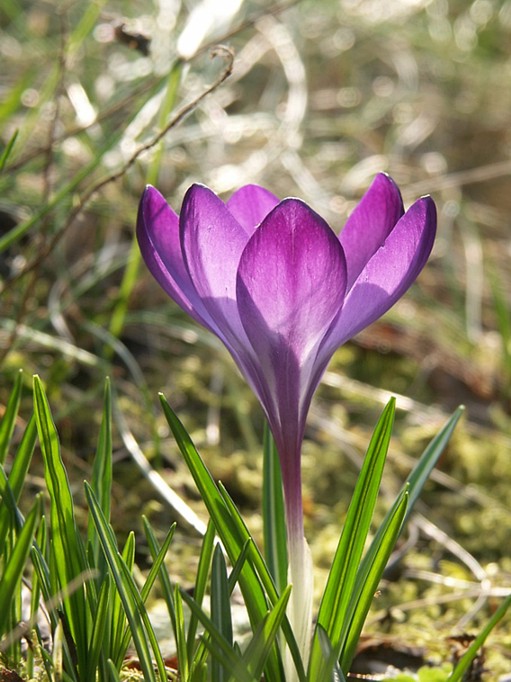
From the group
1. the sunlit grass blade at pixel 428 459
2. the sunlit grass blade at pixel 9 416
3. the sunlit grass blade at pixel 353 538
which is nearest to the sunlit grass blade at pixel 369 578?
the sunlit grass blade at pixel 353 538

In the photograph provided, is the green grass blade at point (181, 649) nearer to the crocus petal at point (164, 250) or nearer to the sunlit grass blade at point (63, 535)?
the sunlit grass blade at point (63, 535)

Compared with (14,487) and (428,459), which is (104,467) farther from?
(428,459)

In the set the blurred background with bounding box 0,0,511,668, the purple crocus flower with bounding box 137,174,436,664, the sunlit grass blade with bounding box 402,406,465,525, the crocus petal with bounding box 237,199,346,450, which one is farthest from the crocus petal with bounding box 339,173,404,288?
the blurred background with bounding box 0,0,511,668

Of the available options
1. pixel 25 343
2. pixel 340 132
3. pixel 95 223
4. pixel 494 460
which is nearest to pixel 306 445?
pixel 494 460

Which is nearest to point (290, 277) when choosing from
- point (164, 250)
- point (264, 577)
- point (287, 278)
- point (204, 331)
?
point (287, 278)

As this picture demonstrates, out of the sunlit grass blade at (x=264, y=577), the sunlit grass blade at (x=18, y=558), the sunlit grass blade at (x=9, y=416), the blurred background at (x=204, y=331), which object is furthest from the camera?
the blurred background at (x=204, y=331)

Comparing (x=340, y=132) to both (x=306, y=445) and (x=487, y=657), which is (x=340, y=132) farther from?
(x=487, y=657)

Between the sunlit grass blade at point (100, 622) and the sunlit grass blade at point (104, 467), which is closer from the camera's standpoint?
the sunlit grass blade at point (100, 622)
